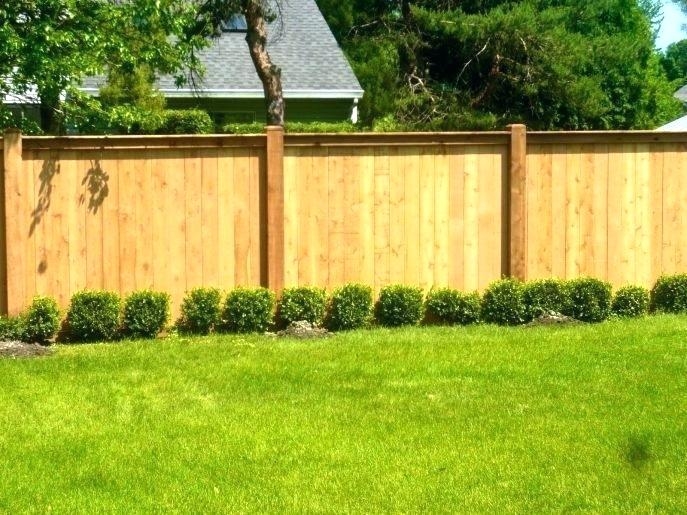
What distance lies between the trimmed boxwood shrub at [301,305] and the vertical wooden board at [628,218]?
3.03m

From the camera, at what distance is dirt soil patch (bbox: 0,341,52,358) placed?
868 centimetres

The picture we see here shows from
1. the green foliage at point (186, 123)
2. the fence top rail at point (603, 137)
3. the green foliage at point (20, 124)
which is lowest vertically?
the fence top rail at point (603, 137)

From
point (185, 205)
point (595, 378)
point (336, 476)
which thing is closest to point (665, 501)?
point (336, 476)

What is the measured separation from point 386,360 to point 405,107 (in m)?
14.8

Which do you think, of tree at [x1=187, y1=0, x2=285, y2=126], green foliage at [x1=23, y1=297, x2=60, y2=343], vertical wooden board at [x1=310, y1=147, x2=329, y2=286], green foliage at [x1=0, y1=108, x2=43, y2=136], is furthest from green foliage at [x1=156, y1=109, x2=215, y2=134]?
green foliage at [x1=23, y1=297, x2=60, y2=343]

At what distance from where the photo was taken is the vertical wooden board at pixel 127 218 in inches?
384

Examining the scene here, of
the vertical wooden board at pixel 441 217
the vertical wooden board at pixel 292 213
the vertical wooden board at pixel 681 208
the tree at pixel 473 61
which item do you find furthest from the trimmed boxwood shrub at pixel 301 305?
the tree at pixel 473 61

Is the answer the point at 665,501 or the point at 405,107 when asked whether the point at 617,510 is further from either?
the point at 405,107

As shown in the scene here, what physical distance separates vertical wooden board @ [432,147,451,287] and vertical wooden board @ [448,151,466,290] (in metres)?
0.03

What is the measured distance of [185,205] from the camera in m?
9.82

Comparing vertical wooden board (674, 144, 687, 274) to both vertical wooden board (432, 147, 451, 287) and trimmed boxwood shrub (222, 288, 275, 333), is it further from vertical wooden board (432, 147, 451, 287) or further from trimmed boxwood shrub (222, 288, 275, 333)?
trimmed boxwood shrub (222, 288, 275, 333)

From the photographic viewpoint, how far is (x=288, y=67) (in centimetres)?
2080

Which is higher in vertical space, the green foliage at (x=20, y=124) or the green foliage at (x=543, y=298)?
the green foliage at (x=20, y=124)

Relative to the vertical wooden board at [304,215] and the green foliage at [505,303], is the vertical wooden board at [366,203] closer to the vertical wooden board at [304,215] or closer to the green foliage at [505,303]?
the vertical wooden board at [304,215]
